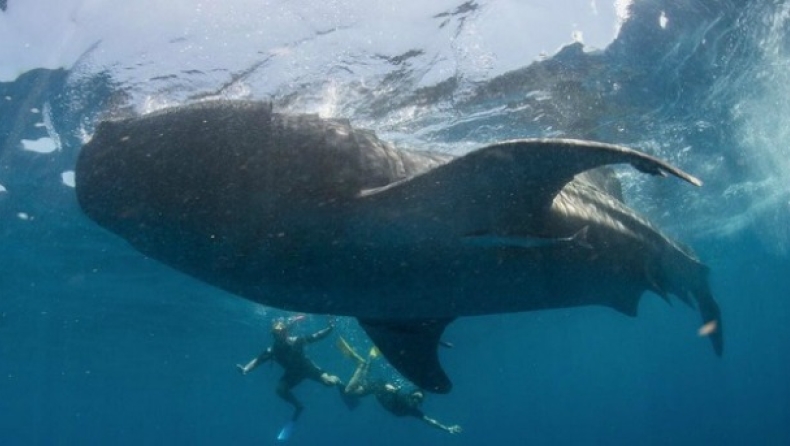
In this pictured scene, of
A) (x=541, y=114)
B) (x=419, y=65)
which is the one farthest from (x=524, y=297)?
(x=541, y=114)

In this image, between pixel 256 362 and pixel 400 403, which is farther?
pixel 400 403

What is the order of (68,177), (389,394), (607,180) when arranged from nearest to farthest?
(607,180) → (68,177) → (389,394)

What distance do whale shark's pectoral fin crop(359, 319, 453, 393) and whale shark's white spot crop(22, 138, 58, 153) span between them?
989cm

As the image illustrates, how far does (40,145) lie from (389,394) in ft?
37.1

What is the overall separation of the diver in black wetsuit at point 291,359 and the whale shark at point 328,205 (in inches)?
435

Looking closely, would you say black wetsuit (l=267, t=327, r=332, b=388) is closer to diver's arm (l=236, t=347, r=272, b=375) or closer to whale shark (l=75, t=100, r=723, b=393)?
diver's arm (l=236, t=347, r=272, b=375)

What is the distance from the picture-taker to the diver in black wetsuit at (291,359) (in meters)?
16.0

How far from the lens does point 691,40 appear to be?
11750 millimetres

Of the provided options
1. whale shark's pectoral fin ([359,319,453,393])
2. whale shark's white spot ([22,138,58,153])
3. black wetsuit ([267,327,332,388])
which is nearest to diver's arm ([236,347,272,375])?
black wetsuit ([267,327,332,388])

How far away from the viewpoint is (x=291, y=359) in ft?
54.4

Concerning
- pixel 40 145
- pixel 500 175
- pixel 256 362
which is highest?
pixel 500 175

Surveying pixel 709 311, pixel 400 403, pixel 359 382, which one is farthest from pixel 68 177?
pixel 709 311

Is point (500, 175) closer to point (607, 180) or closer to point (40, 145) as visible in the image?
point (607, 180)

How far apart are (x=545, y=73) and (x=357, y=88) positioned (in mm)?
3977
